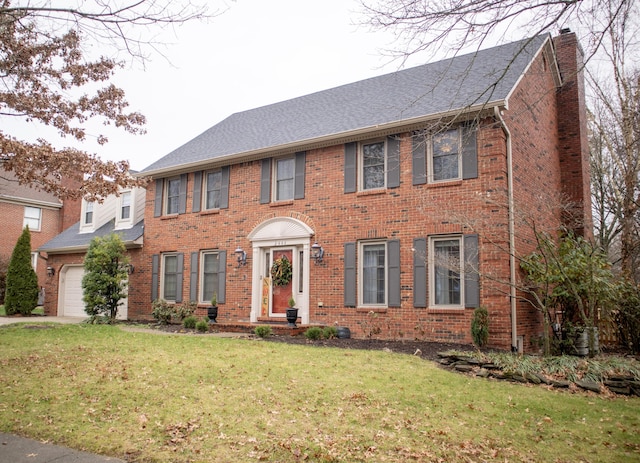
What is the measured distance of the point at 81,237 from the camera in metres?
20.0

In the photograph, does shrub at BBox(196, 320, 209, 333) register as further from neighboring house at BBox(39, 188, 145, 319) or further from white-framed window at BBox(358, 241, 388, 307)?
neighboring house at BBox(39, 188, 145, 319)

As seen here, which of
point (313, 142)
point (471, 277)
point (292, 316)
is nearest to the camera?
point (471, 277)

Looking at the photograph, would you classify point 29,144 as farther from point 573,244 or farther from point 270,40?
point 573,244

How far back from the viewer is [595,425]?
5.30 m

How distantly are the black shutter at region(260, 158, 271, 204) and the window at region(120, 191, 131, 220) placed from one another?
7.04 meters

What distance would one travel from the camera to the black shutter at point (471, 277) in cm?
1061

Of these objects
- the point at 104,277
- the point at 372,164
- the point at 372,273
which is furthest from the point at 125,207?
the point at 372,273

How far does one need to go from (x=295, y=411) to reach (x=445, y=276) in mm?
6615

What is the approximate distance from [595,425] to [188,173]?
13.8 meters

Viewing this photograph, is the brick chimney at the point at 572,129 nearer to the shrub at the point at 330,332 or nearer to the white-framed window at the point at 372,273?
the white-framed window at the point at 372,273

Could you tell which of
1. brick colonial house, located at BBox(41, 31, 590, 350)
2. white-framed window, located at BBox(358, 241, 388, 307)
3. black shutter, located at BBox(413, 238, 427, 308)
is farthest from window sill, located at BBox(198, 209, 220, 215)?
black shutter, located at BBox(413, 238, 427, 308)

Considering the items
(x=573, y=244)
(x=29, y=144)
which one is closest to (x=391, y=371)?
(x=573, y=244)

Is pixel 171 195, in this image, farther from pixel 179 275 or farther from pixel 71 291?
pixel 71 291

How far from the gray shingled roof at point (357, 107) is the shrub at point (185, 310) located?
4.32m
